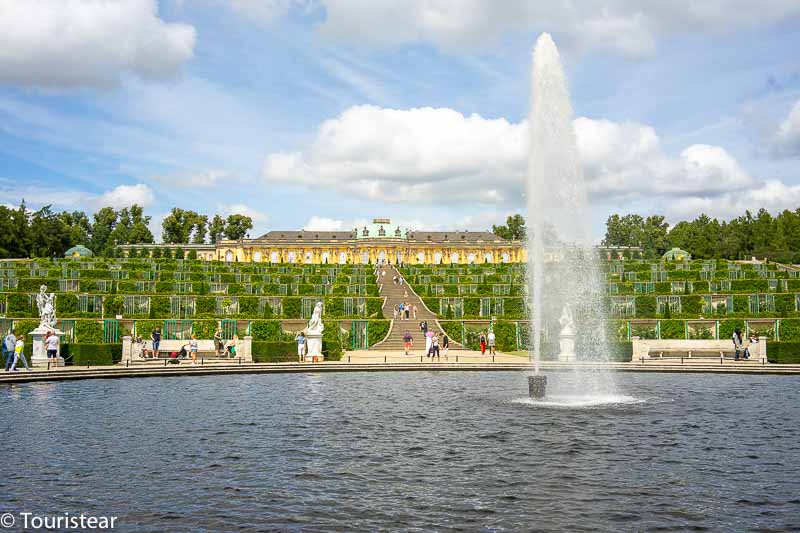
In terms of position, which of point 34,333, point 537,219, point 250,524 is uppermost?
point 537,219

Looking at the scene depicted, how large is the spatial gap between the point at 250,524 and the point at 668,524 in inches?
252

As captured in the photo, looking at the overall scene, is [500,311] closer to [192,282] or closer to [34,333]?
[192,282]

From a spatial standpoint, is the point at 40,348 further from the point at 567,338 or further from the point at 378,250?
the point at 378,250

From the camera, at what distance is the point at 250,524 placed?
10.9 m

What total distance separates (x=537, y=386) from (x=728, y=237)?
122897 millimetres

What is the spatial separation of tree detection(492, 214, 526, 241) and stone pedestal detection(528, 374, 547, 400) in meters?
151

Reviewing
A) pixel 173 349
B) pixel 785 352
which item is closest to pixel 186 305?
pixel 173 349

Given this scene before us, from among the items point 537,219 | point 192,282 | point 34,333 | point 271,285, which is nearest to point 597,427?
point 537,219

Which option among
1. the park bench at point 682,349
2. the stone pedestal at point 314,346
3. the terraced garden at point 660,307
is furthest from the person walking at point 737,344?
the stone pedestal at point 314,346

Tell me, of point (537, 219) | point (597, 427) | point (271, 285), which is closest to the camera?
point (597, 427)

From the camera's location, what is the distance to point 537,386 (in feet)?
75.7

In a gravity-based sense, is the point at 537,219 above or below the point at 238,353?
above

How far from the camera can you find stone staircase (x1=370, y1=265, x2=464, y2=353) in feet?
156

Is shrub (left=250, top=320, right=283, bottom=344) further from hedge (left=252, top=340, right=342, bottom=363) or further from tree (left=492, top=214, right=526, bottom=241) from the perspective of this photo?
tree (left=492, top=214, right=526, bottom=241)
